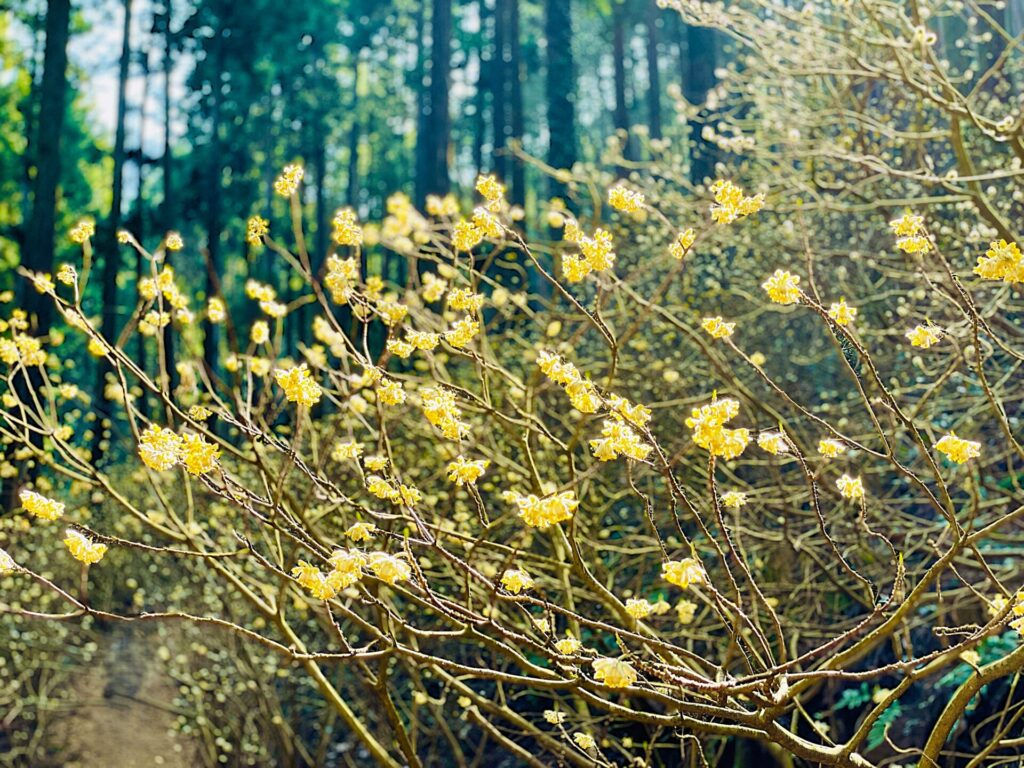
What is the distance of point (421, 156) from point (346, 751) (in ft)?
48.3

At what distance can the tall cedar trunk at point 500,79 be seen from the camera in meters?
18.3

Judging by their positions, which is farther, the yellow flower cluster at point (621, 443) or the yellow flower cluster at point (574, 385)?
the yellow flower cluster at point (574, 385)

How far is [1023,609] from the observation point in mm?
1876

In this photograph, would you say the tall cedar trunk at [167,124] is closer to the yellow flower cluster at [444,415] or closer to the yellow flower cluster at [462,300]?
the yellow flower cluster at [462,300]

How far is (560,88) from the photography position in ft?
54.4

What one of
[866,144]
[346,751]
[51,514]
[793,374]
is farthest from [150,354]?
[51,514]

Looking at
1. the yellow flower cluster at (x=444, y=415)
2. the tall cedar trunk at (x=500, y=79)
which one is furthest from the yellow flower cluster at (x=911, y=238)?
the tall cedar trunk at (x=500, y=79)

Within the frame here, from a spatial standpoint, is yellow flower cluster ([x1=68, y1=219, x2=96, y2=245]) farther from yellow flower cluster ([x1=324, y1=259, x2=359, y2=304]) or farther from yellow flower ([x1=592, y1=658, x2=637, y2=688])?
yellow flower ([x1=592, y1=658, x2=637, y2=688])

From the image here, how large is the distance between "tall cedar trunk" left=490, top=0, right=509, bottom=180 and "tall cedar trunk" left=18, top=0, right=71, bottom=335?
800 centimetres

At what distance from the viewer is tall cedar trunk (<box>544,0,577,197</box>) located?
1620 centimetres

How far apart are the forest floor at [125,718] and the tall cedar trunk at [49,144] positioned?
3992 mm

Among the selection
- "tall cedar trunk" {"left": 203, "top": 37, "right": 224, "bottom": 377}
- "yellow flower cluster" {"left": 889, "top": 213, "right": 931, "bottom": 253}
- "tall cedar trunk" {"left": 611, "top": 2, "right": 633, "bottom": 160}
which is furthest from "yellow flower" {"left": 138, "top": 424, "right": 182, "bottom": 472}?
"tall cedar trunk" {"left": 611, "top": 2, "right": 633, "bottom": 160}

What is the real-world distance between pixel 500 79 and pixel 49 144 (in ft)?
30.9

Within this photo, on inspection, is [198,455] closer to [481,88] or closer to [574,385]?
[574,385]
